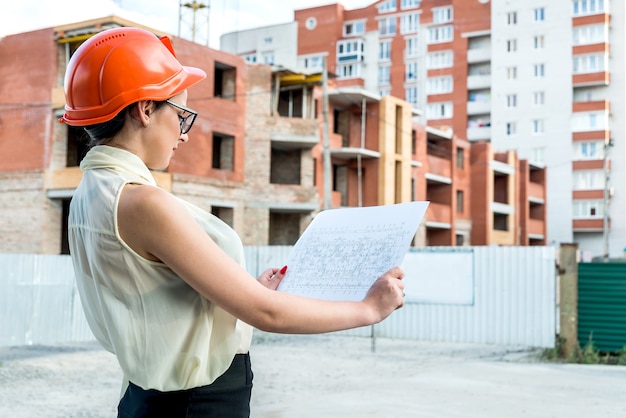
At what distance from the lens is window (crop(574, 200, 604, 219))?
56.9 metres

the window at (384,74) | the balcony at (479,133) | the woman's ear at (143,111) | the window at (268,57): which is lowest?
the woman's ear at (143,111)

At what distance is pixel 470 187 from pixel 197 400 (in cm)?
4644

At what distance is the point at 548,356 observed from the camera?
506 inches

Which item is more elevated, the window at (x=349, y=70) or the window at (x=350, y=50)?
the window at (x=350, y=50)

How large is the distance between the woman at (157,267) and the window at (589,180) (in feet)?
194

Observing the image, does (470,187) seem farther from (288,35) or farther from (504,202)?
(288,35)

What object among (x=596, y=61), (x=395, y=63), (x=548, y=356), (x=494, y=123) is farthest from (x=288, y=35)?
(x=548, y=356)

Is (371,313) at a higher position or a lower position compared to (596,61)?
lower

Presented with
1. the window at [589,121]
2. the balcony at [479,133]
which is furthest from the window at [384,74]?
the window at [589,121]

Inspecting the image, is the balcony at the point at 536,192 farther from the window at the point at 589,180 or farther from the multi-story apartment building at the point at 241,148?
the multi-story apartment building at the point at 241,148

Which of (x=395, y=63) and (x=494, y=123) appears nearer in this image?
(x=494, y=123)

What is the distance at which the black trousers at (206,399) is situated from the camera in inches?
63.6

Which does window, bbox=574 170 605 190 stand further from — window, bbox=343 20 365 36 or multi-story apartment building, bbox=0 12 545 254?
window, bbox=343 20 365 36

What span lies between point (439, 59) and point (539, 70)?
326 inches
